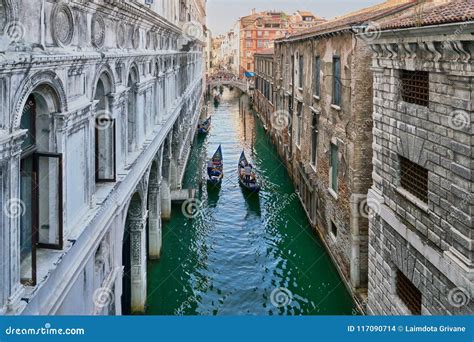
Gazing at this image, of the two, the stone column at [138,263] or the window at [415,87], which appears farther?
the stone column at [138,263]

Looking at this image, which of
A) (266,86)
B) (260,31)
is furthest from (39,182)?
(260,31)

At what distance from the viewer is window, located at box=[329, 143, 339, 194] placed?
15.2 metres

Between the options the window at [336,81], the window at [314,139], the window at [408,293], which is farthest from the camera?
the window at [314,139]

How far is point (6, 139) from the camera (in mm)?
4551

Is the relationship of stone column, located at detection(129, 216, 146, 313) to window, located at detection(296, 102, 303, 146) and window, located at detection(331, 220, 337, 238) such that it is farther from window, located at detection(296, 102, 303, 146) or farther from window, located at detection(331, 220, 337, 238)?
window, located at detection(296, 102, 303, 146)

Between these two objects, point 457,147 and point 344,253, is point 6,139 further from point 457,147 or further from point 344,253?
point 344,253

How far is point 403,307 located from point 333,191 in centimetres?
668

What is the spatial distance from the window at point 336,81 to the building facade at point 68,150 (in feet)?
18.9

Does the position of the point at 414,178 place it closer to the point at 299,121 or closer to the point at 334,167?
the point at 334,167

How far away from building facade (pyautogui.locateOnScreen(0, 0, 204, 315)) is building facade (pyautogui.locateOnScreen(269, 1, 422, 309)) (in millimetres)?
4988

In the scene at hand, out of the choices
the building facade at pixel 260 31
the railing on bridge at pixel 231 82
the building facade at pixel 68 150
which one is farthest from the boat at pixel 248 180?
the building facade at pixel 260 31

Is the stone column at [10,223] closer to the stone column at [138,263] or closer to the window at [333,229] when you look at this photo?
the stone column at [138,263]

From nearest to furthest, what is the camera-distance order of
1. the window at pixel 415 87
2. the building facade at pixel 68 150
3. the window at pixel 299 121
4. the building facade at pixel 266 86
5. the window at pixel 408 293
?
the building facade at pixel 68 150
the window at pixel 415 87
the window at pixel 408 293
the window at pixel 299 121
the building facade at pixel 266 86

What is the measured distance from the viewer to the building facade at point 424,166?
6824mm
